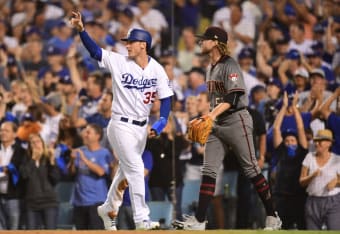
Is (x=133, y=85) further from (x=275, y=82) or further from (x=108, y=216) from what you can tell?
(x=275, y=82)

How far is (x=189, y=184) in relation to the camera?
400 inches

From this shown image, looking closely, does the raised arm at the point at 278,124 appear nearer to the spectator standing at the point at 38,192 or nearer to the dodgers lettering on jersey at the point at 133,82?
the spectator standing at the point at 38,192

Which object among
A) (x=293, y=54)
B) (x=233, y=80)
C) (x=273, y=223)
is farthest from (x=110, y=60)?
(x=293, y=54)

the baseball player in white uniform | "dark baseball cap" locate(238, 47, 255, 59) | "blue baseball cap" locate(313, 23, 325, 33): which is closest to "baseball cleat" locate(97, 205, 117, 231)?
the baseball player in white uniform

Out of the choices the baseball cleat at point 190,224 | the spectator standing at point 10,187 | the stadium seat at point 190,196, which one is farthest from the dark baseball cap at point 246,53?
the baseball cleat at point 190,224

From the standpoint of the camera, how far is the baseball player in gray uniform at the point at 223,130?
7805mm

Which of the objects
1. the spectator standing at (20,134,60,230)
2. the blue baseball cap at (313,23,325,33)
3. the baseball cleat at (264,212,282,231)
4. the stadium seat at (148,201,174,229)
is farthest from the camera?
the blue baseball cap at (313,23,325,33)

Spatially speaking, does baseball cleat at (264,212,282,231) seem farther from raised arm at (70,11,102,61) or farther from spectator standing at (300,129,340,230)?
raised arm at (70,11,102,61)

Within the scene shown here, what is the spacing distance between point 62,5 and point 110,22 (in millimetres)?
739

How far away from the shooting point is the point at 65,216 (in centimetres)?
1012

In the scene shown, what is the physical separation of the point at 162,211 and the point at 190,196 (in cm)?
36

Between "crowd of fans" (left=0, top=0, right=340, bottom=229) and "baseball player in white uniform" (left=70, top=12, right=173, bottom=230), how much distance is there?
202 cm

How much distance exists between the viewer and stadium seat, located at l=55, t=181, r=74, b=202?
1031 centimetres

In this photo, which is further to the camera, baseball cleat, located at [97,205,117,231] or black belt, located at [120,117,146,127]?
baseball cleat, located at [97,205,117,231]
